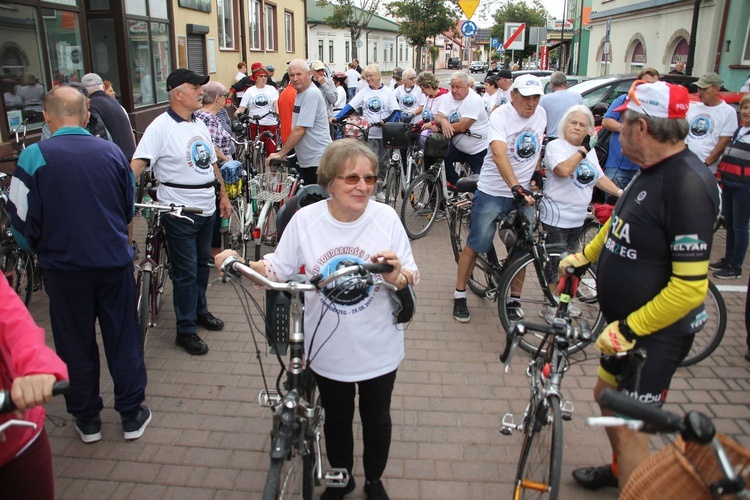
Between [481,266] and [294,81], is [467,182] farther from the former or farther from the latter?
[294,81]

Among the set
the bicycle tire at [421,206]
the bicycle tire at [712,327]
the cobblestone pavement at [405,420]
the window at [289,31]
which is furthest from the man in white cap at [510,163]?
the window at [289,31]

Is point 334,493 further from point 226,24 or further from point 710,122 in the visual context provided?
point 226,24

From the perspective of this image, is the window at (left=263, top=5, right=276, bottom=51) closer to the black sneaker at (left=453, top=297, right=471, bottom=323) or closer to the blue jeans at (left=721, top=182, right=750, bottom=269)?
the blue jeans at (left=721, top=182, right=750, bottom=269)

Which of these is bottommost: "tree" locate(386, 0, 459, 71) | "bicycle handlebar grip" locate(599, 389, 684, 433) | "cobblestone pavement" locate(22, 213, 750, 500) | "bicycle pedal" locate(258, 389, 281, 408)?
"cobblestone pavement" locate(22, 213, 750, 500)

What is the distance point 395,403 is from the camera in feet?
13.4

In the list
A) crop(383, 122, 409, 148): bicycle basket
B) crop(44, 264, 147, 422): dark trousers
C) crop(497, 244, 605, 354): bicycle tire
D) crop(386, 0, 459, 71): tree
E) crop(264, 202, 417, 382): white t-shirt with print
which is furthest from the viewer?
crop(386, 0, 459, 71): tree

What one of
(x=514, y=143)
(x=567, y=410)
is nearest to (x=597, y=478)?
(x=567, y=410)

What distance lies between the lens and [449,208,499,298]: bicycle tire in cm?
558

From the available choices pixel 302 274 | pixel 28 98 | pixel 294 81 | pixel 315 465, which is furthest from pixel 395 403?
pixel 28 98

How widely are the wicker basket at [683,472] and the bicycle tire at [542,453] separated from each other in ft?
2.73

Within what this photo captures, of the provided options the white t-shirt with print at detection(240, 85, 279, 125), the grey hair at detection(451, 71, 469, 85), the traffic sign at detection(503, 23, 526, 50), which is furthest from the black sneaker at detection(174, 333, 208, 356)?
the traffic sign at detection(503, 23, 526, 50)

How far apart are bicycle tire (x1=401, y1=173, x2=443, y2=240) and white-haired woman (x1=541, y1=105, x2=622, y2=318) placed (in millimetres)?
2943

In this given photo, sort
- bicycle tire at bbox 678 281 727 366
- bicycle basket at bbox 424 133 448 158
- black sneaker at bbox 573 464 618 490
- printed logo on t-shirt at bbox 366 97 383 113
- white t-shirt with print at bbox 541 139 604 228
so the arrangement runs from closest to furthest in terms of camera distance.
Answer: black sneaker at bbox 573 464 618 490 < bicycle tire at bbox 678 281 727 366 < white t-shirt with print at bbox 541 139 604 228 < bicycle basket at bbox 424 133 448 158 < printed logo on t-shirt at bbox 366 97 383 113

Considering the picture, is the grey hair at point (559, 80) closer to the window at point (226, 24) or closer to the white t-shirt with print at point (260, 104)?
the white t-shirt with print at point (260, 104)
